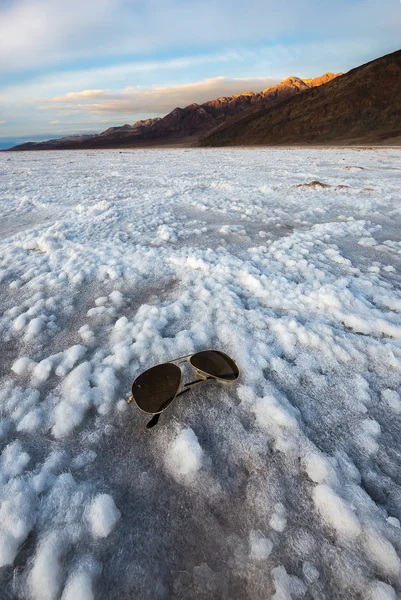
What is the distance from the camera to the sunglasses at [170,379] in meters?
2.09

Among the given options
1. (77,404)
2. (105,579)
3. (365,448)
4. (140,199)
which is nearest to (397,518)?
(365,448)

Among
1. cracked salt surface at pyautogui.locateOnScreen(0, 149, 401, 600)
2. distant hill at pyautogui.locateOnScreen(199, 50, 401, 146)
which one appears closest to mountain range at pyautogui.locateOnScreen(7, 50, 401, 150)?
distant hill at pyautogui.locateOnScreen(199, 50, 401, 146)

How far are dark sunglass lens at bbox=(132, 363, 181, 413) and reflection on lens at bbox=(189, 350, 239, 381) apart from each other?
168 mm

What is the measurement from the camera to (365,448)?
1.90 m

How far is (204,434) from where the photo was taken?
198cm

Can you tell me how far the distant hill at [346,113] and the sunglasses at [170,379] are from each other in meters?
70.1

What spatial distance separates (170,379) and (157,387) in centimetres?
12

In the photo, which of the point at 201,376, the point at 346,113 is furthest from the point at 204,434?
the point at 346,113

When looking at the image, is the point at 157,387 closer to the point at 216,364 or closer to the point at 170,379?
the point at 170,379

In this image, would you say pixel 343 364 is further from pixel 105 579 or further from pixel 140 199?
pixel 140 199

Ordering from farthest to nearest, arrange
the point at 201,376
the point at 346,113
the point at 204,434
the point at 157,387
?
the point at 346,113 < the point at 201,376 < the point at 157,387 < the point at 204,434

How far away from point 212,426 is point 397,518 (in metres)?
1.07

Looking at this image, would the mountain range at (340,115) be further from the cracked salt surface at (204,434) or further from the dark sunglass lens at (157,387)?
the dark sunglass lens at (157,387)

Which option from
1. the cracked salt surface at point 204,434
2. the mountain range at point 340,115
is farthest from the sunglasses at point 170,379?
the mountain range at point 340,115
